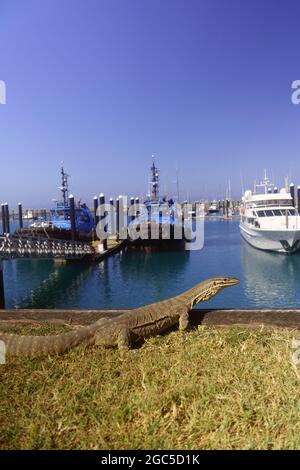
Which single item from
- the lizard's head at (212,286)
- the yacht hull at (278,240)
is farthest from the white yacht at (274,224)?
the lizard's head at (212,286)

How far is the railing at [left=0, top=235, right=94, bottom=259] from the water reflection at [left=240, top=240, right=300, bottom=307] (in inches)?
561

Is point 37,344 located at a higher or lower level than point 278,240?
higher

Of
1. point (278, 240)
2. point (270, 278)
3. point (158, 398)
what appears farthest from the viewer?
point (278, 240)

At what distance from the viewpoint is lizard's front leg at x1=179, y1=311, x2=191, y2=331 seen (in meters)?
5.35

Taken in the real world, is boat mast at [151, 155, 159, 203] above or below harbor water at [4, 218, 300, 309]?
above

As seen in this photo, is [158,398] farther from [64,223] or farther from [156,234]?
[64,223]

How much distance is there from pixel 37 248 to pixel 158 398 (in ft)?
72.7

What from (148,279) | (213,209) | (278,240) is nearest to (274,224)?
(278,240)

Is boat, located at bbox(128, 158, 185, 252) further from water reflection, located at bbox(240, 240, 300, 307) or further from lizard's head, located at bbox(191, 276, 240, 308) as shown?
lizard's head, located at bbox(191, 276, 240, 308)

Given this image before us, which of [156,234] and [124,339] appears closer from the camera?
[124,339]

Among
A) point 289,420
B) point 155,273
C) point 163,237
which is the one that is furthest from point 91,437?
point 163,237

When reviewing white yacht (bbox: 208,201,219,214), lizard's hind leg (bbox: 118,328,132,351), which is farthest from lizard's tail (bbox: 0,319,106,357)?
white yacht (bbox: 208,201,219,214)

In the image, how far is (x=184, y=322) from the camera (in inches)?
212

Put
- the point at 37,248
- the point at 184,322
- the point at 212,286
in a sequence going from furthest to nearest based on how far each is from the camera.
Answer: the point at 37,248 → the point at 212,286 → the point at 184,322
